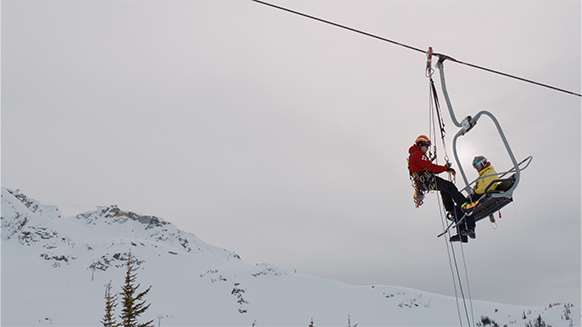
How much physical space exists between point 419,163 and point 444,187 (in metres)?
0.82

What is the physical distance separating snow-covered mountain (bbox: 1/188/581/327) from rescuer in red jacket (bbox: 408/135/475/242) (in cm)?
2045

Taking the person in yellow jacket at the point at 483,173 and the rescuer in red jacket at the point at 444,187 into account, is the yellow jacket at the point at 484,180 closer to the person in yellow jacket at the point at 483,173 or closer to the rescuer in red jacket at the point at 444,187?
the person in yellow jacket at the point at 483,173

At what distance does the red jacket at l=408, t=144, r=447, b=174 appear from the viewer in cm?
734

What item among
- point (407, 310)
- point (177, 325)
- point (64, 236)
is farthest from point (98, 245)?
point (407, 310)

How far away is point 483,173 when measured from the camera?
23.2ft

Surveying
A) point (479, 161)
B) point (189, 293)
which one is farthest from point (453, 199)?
point (189, 293)

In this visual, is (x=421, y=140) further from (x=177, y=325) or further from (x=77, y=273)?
(x=77, y=273)

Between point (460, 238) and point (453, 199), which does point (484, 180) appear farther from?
point (460, 238)

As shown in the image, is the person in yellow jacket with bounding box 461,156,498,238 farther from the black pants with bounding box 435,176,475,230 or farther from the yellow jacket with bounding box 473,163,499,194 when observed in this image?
the black pants with bounding box 435,176,475,230

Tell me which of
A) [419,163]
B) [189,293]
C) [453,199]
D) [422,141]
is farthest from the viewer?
[189,293]

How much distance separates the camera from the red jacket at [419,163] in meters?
7.34

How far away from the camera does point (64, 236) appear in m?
59.5

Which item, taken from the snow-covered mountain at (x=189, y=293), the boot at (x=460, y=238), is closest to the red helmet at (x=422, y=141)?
the boot at (x=460, y=238)

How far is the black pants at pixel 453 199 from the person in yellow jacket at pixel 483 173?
472 mm
